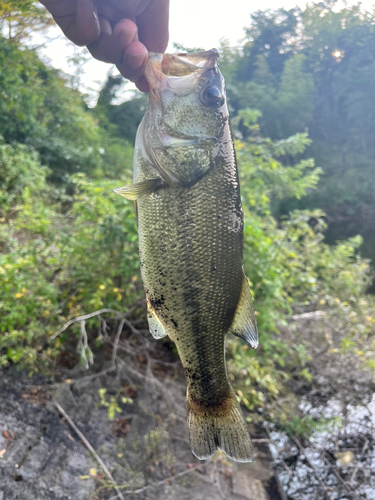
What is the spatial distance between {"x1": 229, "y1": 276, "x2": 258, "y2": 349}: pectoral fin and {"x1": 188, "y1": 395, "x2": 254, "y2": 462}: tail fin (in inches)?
12.1

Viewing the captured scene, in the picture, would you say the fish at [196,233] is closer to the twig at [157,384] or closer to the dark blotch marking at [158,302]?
the dark blotch marking at [158,302]

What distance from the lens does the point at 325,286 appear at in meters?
4.54

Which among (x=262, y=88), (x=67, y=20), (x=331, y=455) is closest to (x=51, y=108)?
(x=67, y=20)

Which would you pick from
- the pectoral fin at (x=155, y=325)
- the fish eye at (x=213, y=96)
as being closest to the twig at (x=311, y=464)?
the pectoral fin at (x=155, y=325)

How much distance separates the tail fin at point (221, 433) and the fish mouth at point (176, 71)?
130 centimetres

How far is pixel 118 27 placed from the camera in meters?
1.25

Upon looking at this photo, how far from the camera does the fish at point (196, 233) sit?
3.63 ft

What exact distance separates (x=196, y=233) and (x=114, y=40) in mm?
932

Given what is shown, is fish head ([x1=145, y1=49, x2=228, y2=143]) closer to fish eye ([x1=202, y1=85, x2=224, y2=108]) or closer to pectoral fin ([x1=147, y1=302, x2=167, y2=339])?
fish eye ([x1=202, y1=85, x2=224, y2=108])

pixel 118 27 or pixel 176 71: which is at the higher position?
pixel 118 27

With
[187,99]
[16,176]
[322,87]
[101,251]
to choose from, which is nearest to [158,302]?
[187,99]

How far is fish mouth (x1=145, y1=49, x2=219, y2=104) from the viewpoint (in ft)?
3.84

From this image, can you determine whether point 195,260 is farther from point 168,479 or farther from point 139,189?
point 168,479

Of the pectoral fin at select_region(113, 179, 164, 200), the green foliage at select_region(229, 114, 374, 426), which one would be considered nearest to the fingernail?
the pectoral fin at select_region(113, 179, 164, 200)
